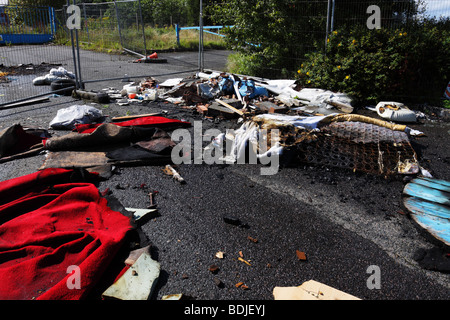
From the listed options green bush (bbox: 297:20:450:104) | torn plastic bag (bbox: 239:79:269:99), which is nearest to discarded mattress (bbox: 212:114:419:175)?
green bush (bbox: 297:20:450:104)

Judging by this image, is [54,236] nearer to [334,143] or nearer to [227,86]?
[334,143]

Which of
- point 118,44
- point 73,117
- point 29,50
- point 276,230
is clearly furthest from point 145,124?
point 118,44

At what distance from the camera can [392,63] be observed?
6750 millimetres

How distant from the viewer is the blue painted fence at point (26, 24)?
8.60 meters

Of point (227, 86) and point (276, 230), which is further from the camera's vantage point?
point (227, 86)

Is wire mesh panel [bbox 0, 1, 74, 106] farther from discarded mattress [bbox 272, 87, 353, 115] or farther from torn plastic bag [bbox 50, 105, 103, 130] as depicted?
discarded mattress [bbox 272, 87, 353, 115]

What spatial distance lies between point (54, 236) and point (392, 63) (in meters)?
6.97

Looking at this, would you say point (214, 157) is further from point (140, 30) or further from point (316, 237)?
point (140, 30)

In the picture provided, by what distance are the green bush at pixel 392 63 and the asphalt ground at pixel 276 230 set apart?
284cm

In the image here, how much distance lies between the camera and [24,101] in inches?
287

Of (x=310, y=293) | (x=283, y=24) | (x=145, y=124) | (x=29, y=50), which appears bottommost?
(x=310, y=293)

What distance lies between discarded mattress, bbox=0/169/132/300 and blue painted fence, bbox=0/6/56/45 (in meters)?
7.27

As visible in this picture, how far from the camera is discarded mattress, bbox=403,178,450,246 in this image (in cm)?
292
